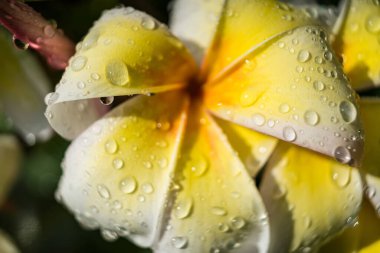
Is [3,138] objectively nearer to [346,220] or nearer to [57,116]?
[57,116]

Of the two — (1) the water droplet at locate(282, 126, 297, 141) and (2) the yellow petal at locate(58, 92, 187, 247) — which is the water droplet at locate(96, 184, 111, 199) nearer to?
(2) the yellow petal at locate(58, 92, 187, 247)

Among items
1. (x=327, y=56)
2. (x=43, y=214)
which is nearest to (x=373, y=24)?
(x=327, y=56)

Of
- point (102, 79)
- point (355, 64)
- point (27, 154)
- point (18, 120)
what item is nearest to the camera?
point (102, 79)

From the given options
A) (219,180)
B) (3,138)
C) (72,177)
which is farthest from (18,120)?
(219,180)

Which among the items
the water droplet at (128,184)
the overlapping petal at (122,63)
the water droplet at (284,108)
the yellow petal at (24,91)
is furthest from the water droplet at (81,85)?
the yellow petal at (24,91)

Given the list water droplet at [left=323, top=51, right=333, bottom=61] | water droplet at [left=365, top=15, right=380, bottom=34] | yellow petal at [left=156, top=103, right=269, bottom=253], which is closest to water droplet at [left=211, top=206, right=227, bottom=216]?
yellow petal at [left=156, top=103, right=269, bottom=253]

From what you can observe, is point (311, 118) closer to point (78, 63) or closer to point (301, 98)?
point (301, 98)

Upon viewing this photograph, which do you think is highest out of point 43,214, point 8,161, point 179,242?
point 179,242

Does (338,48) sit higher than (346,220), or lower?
higher
